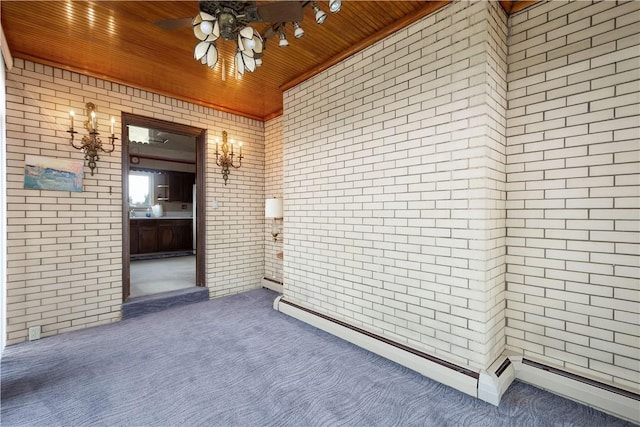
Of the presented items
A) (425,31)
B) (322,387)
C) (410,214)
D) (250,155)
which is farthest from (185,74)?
(322,387)

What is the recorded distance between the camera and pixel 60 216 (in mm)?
3326

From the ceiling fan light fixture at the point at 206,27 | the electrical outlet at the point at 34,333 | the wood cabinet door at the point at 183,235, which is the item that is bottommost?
the electrical outlet at the point at 34,333

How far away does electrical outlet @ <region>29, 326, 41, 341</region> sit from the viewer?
3105 millimetres

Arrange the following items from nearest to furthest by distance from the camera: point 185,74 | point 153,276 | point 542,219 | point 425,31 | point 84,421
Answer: point 84,421 → point 542,219 → point 425,31 → point 185,74 → point 153,276

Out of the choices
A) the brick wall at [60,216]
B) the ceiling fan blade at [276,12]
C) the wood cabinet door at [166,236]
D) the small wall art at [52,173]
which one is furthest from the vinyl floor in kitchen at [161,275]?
the ceiling fan blade at [276,12]

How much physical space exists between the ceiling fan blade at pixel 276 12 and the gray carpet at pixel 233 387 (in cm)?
275

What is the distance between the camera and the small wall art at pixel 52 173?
10.3 ft

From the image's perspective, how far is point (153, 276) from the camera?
562cm

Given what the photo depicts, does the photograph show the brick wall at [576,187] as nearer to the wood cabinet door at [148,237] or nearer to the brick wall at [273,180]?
the brick wall at [273,180]

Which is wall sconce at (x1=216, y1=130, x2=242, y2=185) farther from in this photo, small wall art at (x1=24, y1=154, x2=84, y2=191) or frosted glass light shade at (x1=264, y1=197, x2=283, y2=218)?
small wall art at (x1=24, y1=154, x2=84, y2=191)

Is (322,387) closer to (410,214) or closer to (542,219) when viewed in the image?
(410,214)

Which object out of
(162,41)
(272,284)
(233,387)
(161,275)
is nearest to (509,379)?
(233,387)

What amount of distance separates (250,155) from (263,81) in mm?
1588

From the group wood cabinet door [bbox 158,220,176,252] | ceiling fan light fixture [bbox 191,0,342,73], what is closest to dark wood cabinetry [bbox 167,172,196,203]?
wood cabinet door [bbox 158,220,176,252]
